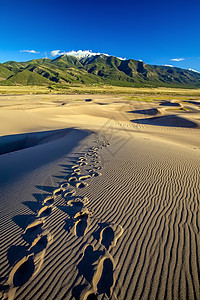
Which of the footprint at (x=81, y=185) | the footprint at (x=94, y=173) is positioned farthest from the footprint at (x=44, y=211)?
the footprint at (x=94, y=173)

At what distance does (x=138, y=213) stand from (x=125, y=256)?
107 cm

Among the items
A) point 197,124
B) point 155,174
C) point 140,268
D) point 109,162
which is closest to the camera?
point 140,268

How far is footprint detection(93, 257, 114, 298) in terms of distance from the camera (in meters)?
1.91

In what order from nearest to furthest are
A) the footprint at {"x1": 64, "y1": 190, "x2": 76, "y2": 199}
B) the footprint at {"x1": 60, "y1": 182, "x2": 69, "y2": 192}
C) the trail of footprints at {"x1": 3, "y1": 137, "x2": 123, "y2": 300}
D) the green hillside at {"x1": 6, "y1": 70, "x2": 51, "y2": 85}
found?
1. the trail of footprints at {"x1": 3, "y1": 137, "x2": 123, "y2": 300}
2. the footprint at {"x1": 64, "y1": 190, "x2": 76, "y2": 199}
3. the footprint at {"x1": 60, "y1": 182, "x2": 69, "y2": 192}
4. the green hillside at {"x1": 6, "y1": 70, "x2": 51, "y2": 85}

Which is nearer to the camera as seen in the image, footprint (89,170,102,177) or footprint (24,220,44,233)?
footprint (24,220,44,233)

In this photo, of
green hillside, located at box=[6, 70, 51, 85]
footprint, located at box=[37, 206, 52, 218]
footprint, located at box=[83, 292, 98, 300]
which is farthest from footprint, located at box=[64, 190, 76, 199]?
green hillside, located at box=[6, 70, 51, 85]

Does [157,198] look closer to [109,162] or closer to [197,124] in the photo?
[109,162]

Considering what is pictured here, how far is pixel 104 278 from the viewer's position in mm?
2039

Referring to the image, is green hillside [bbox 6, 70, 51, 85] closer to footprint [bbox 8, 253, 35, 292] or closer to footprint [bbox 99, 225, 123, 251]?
footprint [bbox 99, 225, 123, 251]

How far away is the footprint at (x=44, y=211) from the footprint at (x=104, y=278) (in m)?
1.61

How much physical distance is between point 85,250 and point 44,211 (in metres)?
1.40

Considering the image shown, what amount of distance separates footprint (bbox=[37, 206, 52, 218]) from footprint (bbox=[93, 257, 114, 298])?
→ 1.61m

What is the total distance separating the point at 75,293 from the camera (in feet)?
6.17

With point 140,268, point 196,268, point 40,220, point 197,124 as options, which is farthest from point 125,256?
point 197,124
